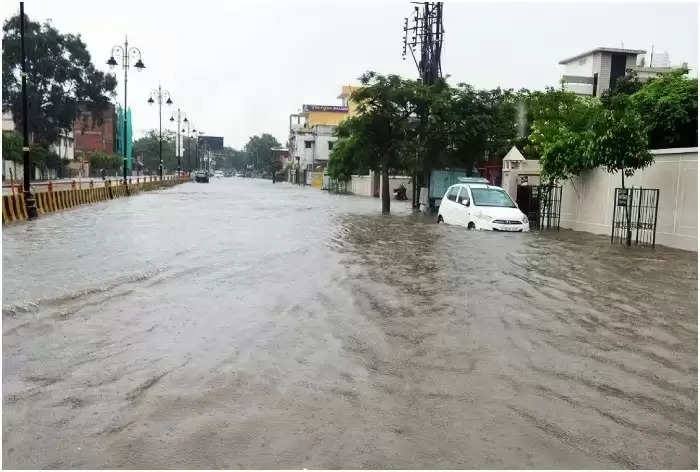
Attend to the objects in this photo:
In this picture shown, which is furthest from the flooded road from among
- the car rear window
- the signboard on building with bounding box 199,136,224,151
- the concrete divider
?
the signboard on building with bounding box 199,136,224,151

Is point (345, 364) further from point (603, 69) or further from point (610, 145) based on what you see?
point (603, 69)

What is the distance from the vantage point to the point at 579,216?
19875 millimetres

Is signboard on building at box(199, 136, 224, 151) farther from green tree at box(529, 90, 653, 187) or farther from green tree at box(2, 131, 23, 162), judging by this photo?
green tree at box(529, 90, 653, 187)

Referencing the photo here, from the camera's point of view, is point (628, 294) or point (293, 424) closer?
point (293, 424)

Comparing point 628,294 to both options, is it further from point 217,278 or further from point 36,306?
point 36,306

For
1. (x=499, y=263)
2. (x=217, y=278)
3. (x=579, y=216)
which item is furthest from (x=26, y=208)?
(x=579, y=216)

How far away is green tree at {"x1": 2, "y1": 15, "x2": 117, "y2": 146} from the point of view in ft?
171

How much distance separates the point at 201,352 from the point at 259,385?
42.5 inches

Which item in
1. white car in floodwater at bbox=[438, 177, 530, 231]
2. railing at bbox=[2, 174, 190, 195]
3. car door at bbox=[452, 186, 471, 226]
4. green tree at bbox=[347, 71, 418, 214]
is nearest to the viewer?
white car in floodwater at bbox=[438, 177, 530, 231]

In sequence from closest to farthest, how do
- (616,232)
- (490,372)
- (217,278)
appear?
1. (490,372)
2. (217,278)
3. (616,232)

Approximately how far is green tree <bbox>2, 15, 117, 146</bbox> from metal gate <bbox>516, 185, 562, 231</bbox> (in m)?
45.3

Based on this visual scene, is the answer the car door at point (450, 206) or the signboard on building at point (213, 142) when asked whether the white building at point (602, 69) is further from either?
the signboard on building at point (213, 142)

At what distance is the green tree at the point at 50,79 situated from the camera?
2052 inches

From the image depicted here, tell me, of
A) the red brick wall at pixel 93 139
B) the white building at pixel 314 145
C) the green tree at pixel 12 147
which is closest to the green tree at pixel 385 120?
the green tree at pixel 12 147
